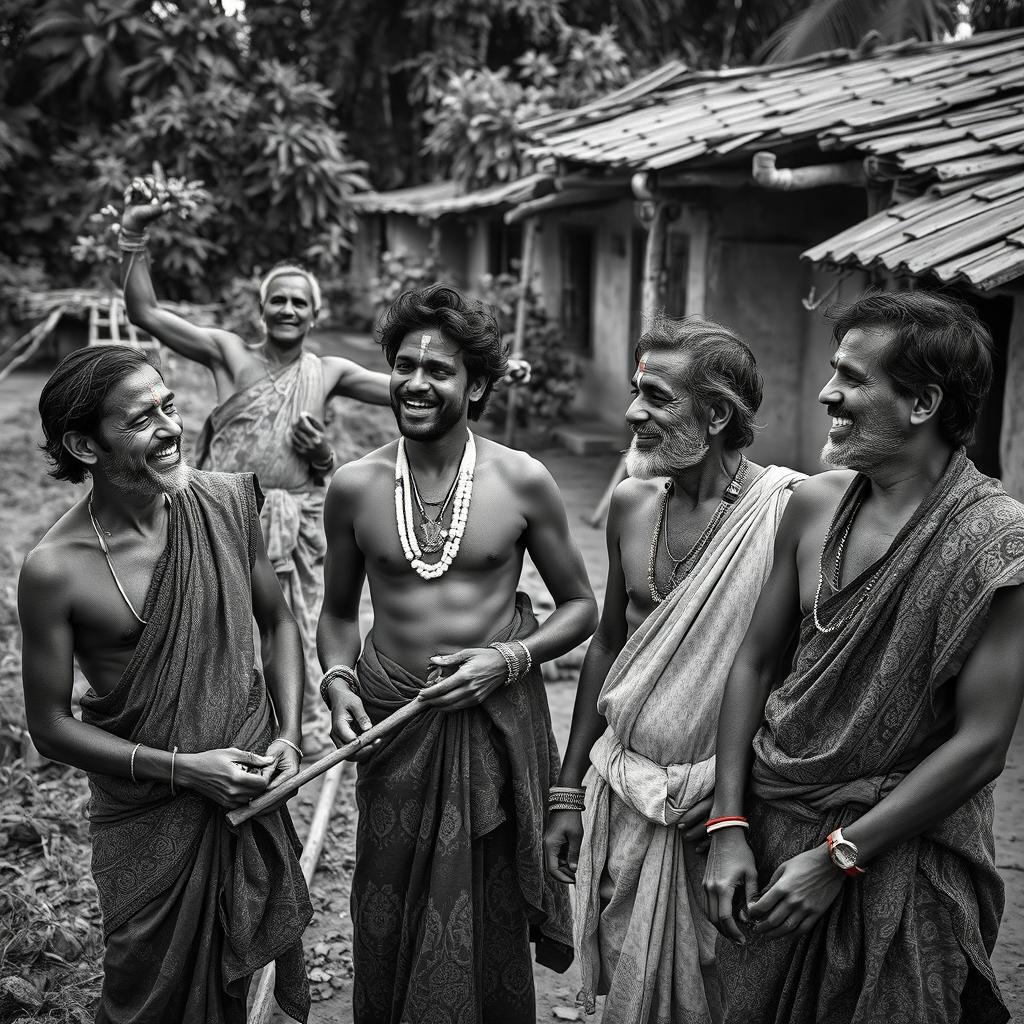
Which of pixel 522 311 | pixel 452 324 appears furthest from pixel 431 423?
pixel 522 311

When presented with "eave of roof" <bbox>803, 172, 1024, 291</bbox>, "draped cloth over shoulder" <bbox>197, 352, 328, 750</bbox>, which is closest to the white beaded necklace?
"draped cloth over shoulder" <bbox>197, 352, 328, 750</bbox>

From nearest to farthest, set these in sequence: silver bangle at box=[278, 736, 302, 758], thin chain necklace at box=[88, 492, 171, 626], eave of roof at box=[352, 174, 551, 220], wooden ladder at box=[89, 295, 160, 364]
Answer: thin chain necklace at box=[88, 492, 171, 626], silver bangle at box=[278, 736, 302, 758], wooden ladder at box=[89, 295, 160, 364], eave of roof at box=[352, 174, 551, 220]

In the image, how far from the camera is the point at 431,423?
2.90 meters

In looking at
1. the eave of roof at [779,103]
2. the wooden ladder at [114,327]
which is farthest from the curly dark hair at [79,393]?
the wooden ladder at [114,327]

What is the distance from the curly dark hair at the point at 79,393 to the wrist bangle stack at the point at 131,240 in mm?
2051

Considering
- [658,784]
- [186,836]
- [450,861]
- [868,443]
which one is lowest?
[450,861]

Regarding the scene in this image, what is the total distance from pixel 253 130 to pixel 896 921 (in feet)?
56.3

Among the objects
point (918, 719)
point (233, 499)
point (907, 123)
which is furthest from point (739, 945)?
point (907, 123)

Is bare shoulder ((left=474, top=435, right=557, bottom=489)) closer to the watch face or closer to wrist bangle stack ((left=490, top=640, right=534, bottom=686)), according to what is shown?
wrist bangle stack ((left=490, top=640, right=534, bottom=686))

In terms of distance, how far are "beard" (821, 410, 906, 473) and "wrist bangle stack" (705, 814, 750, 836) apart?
76cm

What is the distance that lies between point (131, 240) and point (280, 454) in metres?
1.08

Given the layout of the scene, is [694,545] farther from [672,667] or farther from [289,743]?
[289,743]

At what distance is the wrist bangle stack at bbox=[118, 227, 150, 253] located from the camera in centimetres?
453

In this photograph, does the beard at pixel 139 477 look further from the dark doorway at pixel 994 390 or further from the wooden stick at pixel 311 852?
the dark doorway at pixel 994 390
